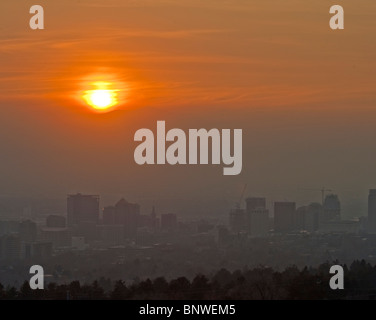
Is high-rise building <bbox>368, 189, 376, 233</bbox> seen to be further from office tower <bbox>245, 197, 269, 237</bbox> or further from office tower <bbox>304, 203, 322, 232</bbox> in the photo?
office tower <bbox>245, 197, 269, 237</bbox>

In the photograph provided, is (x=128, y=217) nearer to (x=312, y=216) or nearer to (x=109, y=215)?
(x=109, y=215)

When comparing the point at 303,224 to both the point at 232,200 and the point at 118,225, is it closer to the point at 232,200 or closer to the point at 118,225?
the point at 232,200

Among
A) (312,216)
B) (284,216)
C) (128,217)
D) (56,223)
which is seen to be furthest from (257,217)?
(56,223)

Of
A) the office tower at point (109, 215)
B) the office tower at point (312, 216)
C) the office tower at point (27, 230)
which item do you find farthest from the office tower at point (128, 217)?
the office tower at point (312, 216)

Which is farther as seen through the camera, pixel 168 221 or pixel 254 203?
pixel 254 203

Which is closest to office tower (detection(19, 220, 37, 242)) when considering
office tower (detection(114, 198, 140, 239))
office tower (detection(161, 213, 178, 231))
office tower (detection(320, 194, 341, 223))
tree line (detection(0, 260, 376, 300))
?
office tower (detection(114, 198, 140, 239))

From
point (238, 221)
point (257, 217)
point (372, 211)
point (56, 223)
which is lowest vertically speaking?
point (56, 223)
